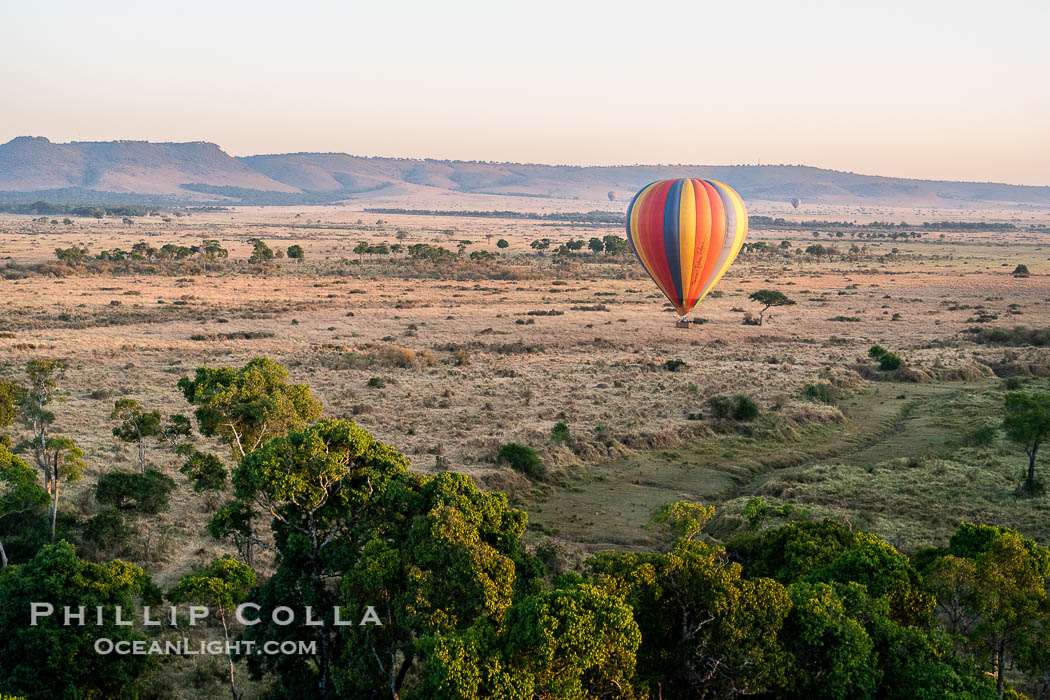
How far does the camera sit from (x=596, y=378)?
39.2 m

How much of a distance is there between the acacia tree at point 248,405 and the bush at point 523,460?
7.91 m

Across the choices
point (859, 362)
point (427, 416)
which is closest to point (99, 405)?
point (427, 416)

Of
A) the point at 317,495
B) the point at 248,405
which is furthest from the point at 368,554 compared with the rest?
the point at 248,405

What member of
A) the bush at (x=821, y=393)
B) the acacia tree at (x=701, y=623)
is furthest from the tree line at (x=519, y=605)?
the bush at (x=821, y=393)

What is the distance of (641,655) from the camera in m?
10.9

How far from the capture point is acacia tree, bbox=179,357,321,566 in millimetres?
17859

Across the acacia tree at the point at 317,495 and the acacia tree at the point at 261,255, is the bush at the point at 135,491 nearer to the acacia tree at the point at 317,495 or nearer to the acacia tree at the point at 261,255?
the acacia tree at the point at 317,495

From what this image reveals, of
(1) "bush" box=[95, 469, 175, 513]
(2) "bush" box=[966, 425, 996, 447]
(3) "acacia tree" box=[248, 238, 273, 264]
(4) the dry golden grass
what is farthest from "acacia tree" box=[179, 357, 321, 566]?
(3) "acacia tree" box=[248, 238, 273, 264]

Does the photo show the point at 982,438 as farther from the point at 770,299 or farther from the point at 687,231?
the point at 770,299

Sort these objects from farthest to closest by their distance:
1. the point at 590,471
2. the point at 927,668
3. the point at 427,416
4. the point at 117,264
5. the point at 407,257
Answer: the point at 407,257 → the point at 117,264 → the point at 427,416 → the point at 590,471 → the point at 927,668

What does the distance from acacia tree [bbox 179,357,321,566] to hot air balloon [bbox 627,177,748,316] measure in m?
20.1

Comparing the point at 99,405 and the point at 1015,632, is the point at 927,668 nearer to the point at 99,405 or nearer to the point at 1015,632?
the point at 1015,632

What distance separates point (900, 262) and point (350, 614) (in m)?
109

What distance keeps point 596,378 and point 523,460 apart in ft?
46.9
